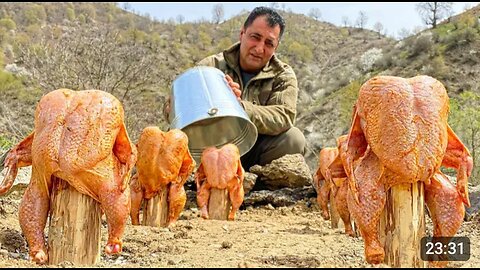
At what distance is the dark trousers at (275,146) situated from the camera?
827 cm

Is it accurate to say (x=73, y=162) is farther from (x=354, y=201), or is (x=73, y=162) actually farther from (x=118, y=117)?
(x=354, y=201)

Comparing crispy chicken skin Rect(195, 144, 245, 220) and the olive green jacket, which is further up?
the olive green jacket

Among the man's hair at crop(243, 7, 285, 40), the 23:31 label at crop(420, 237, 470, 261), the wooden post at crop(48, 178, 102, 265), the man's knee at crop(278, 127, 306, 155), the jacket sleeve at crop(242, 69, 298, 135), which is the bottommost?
the 23:31 label at crop(420, 237, 470, 261)

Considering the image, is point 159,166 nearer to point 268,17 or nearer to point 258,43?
point 258,43

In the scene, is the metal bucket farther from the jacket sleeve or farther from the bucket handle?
the jacket sleeve

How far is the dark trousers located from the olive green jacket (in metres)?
0.19

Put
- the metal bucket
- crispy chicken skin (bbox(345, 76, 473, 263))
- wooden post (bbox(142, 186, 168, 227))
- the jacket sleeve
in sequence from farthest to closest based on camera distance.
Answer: the jacket sleeve < the metal bucket < wooden post (bbox(142, 186, 168, 227)) < crispy chicken skin (bbox(345, 76, 473, 263))

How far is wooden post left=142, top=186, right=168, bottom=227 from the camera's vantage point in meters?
5.15

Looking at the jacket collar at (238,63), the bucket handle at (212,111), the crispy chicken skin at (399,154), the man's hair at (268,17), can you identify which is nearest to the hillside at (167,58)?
the man's hair at (268,17)

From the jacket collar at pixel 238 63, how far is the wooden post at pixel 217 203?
9.01ft

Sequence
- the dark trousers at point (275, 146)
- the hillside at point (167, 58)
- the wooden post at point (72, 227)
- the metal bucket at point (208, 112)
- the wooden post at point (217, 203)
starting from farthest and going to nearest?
the hillside at point (167, 58) < the dark trousers at point (275, 146) < the wooden post at point (217, 203) < the metal bucket at point (208, 112) < the wooden post at point (72, 227)

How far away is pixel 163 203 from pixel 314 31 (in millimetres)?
56400

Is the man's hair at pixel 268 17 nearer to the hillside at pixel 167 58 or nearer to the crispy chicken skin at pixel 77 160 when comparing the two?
the hillside at pixel 167 58

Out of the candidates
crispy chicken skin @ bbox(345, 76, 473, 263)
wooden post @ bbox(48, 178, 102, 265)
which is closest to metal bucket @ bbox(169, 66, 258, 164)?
wooden post @ bbox(48, 178, 102, 265)
